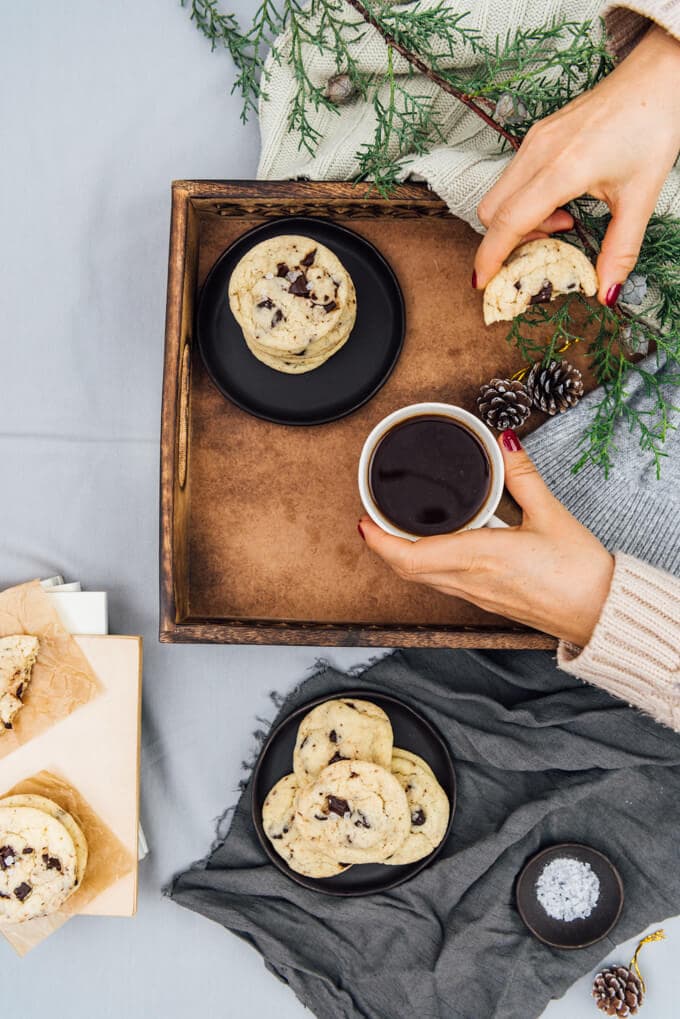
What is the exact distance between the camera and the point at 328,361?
3.06ft

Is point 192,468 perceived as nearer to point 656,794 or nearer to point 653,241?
point 653,241

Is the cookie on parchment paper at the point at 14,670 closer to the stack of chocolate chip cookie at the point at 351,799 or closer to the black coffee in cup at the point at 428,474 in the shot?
the stack of chocolate chip cookie at the point at 351,799

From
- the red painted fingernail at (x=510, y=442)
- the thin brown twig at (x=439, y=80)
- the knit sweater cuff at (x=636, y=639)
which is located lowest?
the knit sweater cuff at (x=636, y=639)

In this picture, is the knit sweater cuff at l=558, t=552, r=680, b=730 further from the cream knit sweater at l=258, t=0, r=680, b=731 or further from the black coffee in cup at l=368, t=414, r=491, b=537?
the black coffee in cup at l=368, t=414, r=491, b=537

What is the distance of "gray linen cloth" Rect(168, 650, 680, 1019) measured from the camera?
107cm

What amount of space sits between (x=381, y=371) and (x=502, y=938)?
2.67 ft

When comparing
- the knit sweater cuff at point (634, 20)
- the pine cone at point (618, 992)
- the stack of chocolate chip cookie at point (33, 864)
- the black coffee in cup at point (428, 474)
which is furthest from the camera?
the pine cone at point (618, 992)

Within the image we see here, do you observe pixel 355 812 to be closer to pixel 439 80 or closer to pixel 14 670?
pixel 14 670

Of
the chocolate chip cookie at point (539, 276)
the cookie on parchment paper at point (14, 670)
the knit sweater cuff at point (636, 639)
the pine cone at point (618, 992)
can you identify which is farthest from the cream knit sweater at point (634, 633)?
the cookie on parchment paper at point (14, 670)

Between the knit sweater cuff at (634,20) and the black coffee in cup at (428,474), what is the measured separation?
17.2 inches

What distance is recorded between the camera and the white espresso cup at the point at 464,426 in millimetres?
860

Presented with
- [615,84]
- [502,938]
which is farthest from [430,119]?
[502,938]

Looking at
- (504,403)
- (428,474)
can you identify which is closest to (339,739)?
(428,474)

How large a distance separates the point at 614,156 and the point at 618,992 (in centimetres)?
111
